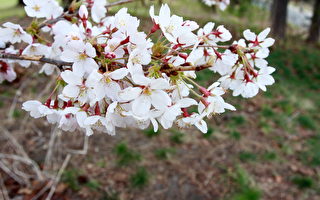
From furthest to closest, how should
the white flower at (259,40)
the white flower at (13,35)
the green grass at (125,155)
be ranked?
1. the green grass at (125,155)
2. the white flower at (13,35)
3. the white flower at (259,40)

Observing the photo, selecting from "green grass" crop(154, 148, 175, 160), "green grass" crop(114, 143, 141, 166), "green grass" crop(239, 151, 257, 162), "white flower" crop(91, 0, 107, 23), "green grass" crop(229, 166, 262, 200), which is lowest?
"green grass" crop(239, 151, 257, 162)

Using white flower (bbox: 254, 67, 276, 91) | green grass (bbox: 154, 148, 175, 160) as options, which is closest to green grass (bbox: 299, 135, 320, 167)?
green grass (bbox: 154, 148, 175, 160)

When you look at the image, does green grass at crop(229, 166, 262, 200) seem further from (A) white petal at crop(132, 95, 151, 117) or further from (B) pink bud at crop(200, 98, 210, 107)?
(A) white petal at crop(132, 95, 151, 117)

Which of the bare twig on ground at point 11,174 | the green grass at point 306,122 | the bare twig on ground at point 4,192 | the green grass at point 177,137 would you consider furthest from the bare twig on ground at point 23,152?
the green grass at point 306,122

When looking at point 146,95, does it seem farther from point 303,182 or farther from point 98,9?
point 303,182

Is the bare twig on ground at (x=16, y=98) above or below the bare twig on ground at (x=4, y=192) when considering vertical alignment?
below

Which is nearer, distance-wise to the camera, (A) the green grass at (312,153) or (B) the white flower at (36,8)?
(B) the white flower at (36,8)

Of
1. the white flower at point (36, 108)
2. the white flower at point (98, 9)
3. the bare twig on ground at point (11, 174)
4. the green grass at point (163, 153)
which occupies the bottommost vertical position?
the green grass at point (163, 153)

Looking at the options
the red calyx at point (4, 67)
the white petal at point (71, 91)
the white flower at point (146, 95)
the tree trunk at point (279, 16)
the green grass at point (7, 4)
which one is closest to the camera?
the white flower at point (146, 95)

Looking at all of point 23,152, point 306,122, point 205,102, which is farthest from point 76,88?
point 306,122

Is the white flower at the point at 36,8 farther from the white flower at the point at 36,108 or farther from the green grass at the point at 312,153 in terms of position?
the green grass at the point at 312,153
